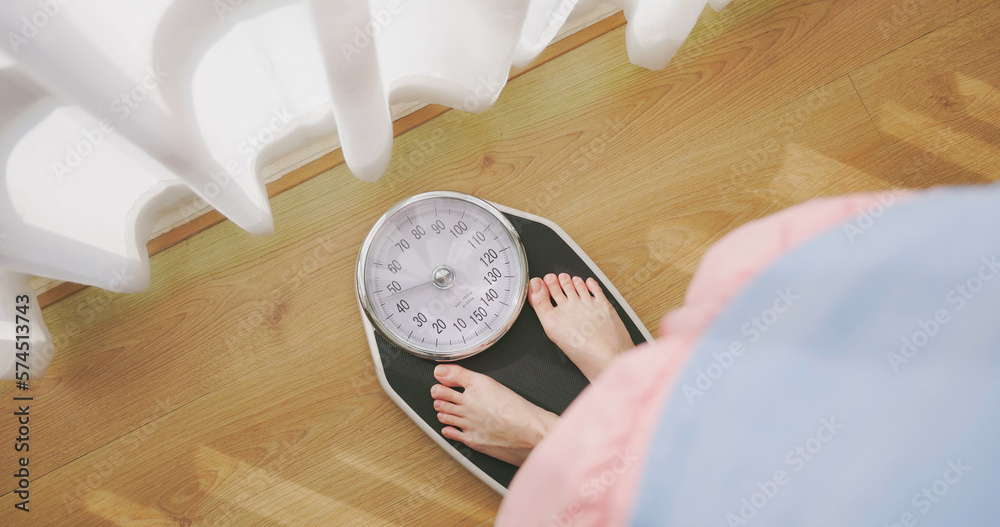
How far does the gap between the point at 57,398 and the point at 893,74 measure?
4.03 ft

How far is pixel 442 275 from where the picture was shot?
0.76 m

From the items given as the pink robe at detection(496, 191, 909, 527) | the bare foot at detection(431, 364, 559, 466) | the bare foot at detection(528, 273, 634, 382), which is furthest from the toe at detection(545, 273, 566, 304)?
the pink robe at detection(496, 191, 909, 527)

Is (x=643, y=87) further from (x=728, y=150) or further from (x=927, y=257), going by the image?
Answer: (x=927, y=257)

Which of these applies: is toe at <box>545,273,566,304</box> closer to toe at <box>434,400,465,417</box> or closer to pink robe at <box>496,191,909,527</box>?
toe at <box>434,400,465,417</box>

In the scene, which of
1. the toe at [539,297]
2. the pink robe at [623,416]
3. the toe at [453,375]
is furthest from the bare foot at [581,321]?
the pink robe at [623,416]

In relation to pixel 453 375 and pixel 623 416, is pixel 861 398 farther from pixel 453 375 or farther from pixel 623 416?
pixel 453 375

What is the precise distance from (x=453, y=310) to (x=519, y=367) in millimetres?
116

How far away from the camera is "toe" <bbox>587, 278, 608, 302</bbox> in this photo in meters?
0.83

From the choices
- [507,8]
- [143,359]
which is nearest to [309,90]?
[507,8]

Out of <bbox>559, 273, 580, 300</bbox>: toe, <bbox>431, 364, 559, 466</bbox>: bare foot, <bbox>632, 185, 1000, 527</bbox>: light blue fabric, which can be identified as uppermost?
<bbox>632, 185, 1000, 527</bbox>: light blue fabric

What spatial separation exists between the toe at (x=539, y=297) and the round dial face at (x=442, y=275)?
0.09ft

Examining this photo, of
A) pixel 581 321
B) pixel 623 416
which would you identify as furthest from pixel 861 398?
pixel 581 321

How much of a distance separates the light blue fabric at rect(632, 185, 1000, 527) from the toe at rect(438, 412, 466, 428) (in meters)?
0.38

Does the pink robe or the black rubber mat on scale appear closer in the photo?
the pink robe
